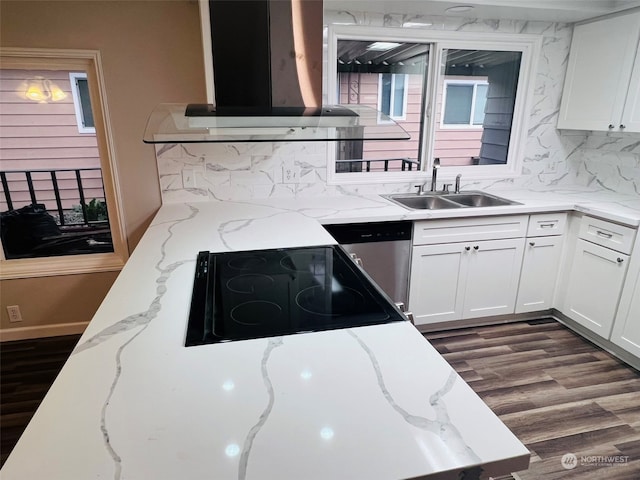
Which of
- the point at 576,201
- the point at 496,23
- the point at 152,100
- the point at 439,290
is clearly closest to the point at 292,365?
the point at 439,290

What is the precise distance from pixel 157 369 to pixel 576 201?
2.97m

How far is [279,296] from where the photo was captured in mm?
1401

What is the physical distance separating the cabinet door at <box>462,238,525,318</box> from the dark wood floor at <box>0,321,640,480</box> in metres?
0.19

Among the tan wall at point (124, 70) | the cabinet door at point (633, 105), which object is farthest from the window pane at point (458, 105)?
the tan wall at point (124, 70)

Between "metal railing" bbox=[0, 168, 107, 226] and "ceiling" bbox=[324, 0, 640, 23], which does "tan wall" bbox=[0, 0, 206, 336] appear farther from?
"ceiling" bbox=[324, 0, 640, 23]

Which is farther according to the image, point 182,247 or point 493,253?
point 493,253

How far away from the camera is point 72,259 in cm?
282

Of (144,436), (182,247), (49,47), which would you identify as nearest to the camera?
(144,436)

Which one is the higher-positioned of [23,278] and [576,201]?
[576,201]

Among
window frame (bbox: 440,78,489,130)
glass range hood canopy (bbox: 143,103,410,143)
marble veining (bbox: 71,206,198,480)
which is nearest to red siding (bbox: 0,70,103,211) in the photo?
glass range hood canopy (bbox: 143,103,410,143)

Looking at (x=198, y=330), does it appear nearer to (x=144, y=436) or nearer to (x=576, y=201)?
(x=144, y=436)

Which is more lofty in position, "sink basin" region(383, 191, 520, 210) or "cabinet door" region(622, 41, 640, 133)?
"cabinet door" region(622, 41, 640, 133)

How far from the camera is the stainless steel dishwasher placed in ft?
8.23

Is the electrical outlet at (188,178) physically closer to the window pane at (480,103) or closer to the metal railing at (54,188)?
the metal railing at (54,188)
